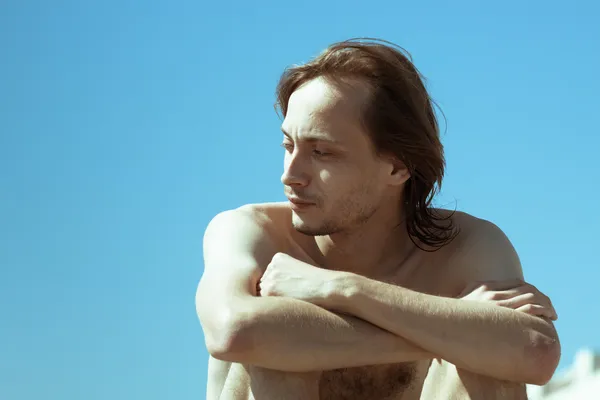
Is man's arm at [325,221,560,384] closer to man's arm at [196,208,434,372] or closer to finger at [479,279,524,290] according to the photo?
man's arm at [196,208,434,372]

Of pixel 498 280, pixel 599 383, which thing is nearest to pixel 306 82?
pixel 498 280

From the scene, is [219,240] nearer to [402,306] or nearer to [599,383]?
[402,306]

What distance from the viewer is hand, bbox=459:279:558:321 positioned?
6.12 m

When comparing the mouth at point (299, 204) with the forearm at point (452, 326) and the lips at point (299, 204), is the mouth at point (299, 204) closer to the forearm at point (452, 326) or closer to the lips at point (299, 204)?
the lips at point (299, 204)

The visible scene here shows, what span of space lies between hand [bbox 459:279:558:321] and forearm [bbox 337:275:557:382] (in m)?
0.17

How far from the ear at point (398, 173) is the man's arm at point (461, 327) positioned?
102 centimetres

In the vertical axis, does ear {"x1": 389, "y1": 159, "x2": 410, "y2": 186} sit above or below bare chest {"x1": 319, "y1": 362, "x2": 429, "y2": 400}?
above

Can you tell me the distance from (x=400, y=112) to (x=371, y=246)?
0.78 metres

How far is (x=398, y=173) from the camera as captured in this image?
683cm

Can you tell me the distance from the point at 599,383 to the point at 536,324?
20.9 meters

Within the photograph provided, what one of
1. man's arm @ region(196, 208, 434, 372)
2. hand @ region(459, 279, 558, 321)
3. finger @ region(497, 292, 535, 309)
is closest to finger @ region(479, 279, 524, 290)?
hand @ region(459, 279, 558, 321)

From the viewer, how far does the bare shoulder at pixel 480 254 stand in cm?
655

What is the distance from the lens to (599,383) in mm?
26016

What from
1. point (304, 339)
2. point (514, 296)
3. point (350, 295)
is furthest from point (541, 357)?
point (304, 339)
